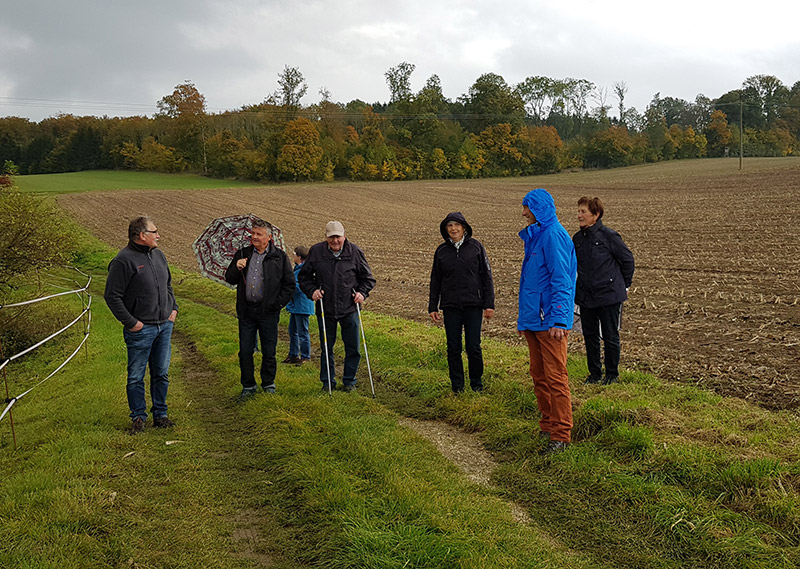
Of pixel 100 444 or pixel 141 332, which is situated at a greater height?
pixel 141 332

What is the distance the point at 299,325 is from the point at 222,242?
188cm

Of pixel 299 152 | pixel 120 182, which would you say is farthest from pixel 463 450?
pixel 120 182

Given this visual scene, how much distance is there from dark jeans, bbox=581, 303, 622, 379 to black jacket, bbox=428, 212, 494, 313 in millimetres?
1254

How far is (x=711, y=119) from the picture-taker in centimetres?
9719

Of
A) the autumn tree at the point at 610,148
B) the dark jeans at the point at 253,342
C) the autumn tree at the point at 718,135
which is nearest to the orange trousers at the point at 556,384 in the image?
the dark jeans at the point at 253,342

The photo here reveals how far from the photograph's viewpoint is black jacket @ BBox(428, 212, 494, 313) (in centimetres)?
729

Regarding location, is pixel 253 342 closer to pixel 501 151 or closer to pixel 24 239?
pixel 24 239

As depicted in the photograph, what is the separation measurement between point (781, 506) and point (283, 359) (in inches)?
300

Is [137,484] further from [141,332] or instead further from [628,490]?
[628,490]

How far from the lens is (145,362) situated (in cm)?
679

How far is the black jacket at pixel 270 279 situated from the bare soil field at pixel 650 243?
15.2 ft

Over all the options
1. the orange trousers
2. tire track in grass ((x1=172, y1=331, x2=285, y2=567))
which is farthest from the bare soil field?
tire track in grass ((x1=172, y1=331, x2=285, y2=567))

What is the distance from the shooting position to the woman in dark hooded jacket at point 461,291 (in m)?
7.29

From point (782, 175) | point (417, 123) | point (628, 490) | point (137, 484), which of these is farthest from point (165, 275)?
point (417, 123)
